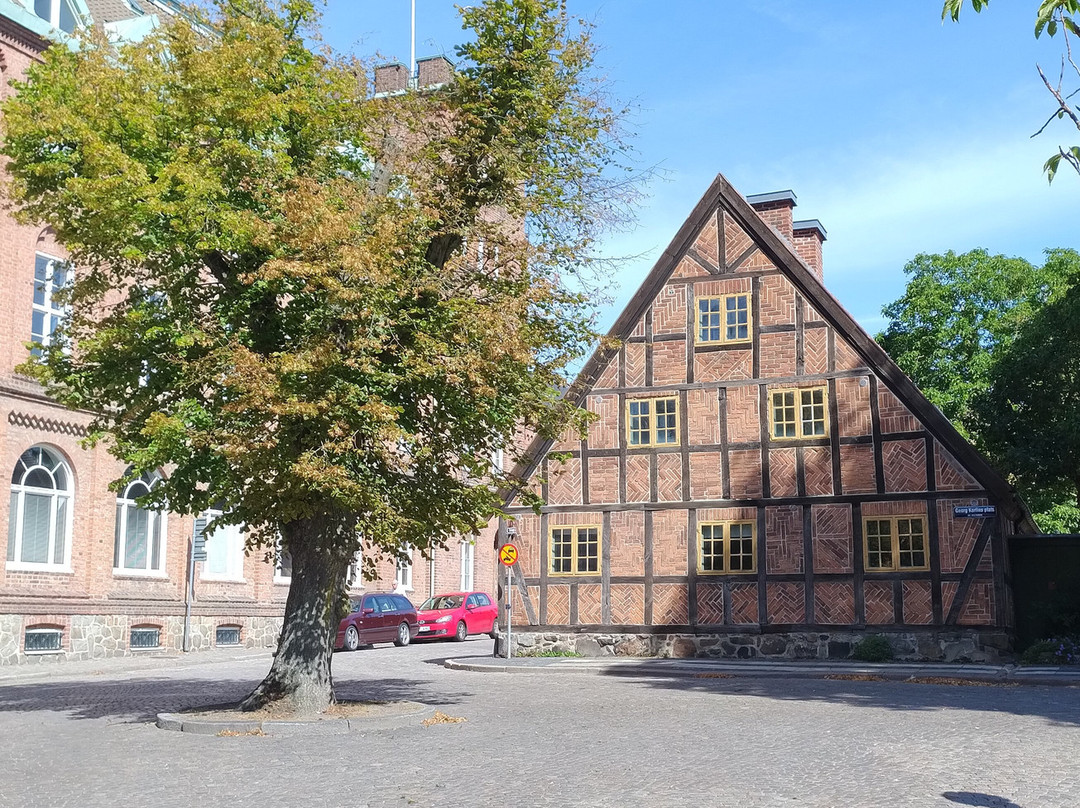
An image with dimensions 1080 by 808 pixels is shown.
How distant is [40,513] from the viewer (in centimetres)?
2764

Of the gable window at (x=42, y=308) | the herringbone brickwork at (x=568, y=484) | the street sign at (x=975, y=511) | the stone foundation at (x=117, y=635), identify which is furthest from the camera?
the gable window at (x=42, y=308)

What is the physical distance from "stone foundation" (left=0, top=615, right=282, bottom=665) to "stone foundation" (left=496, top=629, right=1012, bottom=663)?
9.67 meters

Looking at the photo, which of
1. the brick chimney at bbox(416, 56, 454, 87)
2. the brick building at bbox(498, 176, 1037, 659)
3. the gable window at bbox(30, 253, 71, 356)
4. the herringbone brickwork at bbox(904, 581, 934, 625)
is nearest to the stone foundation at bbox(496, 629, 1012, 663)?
the brick building at bbox(498, 176, 1037, 659)

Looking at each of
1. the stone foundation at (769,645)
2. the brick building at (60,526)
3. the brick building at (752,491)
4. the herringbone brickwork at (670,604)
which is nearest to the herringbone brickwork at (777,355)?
the brick building at (752,491)

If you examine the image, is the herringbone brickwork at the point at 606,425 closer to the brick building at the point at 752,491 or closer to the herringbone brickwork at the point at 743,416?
the brick building at the point at 752,491

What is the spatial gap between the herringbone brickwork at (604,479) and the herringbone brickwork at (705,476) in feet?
5.95

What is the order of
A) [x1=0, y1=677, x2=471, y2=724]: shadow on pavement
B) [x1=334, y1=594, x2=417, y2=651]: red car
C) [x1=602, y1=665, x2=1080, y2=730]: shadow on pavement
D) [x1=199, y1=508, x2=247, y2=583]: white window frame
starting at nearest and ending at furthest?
1. [x1=602, y1=665, x2=1080, y2=730]: shadow on pavement
2. [x1=0, y1=677, x2=471, y2=724]: shadow on pavement
3. [x1=334, y1=594, x2=417, y2=651]: red car
4. [x1=199, y1=508, x2=247, y2=583]: white window frame

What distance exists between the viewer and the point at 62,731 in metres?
13.2

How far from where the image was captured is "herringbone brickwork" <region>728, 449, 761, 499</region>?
25844 millimetres

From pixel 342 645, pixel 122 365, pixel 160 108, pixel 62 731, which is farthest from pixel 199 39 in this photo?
pixel 342 645

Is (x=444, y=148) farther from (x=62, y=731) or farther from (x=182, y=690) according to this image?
(x=182, y=690)

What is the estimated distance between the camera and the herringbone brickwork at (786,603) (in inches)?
986

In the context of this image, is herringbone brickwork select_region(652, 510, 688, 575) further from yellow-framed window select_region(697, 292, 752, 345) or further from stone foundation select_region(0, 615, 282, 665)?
stone foundation select_region(0, 615, 282, 665)

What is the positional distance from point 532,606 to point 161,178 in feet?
55.0
